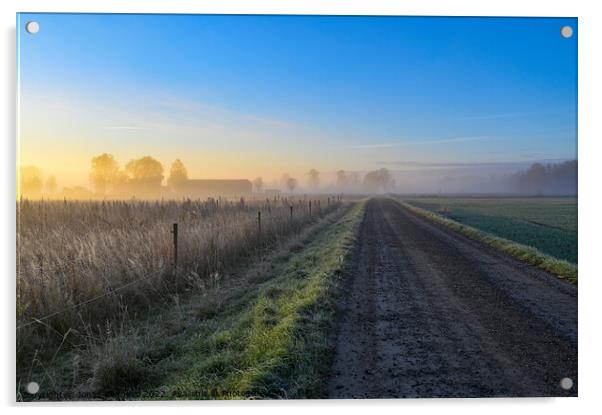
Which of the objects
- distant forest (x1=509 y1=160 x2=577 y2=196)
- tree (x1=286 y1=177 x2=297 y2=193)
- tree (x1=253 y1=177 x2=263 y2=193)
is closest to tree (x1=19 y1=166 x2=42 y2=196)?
tree (x1=253 y1=177 x2=263 y2=193)

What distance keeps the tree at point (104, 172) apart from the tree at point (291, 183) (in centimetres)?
221

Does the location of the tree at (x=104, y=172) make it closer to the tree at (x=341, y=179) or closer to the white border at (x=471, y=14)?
the white border at (x=471, y=14)

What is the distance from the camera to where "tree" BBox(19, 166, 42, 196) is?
16.4 ft

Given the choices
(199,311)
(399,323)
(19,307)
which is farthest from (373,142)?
(19,307)

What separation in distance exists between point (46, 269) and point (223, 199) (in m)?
2.66

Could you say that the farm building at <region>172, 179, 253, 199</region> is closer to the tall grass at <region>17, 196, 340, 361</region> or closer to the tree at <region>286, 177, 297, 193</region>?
the tree at <region>286, 177, 297, 193</region>

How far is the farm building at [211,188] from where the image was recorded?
557 cm

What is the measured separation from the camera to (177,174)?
5422 mm

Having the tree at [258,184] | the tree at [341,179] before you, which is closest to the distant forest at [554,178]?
the tree at [341,179]

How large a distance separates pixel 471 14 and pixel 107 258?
653 cm

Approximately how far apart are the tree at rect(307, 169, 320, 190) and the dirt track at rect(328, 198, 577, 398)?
192 centimetres

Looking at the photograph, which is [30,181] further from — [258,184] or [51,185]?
[258,184]

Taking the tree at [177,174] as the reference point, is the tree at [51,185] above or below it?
below

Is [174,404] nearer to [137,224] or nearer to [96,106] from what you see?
[96,106]
